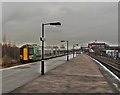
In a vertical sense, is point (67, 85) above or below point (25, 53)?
below

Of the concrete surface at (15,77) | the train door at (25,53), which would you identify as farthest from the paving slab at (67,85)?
the train door at (25,53)

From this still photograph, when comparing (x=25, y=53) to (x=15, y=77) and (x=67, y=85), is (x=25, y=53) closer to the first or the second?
(x=15, y=77)

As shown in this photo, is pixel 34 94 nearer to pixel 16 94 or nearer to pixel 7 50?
pixel 16 94

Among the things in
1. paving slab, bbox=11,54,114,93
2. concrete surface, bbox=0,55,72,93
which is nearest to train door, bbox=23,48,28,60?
concrete surface, bbox=0,55,72,93

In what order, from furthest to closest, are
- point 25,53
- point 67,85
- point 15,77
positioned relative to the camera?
point 25,53
point 15,77
point 67,85

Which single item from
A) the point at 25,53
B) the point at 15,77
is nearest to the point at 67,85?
the point at 15,77

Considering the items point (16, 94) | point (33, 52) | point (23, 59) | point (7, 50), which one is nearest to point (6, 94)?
point (16, 94)

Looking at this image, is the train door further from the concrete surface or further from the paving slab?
the paving slab

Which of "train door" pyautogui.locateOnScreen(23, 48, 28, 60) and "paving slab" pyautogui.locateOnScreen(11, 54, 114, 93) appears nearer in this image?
"paving slab" pyautogui.locateOnScreen(11, 54, 114, 93)

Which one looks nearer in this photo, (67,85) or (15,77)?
(67,85)

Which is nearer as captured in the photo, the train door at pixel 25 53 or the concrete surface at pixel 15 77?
the concrete surface at pixel 15 77

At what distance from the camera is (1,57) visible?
52094 mm

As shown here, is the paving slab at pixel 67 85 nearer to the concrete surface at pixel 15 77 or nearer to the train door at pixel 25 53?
the concrete surface at pixel 15 77

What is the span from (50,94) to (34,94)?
69 centimetres
